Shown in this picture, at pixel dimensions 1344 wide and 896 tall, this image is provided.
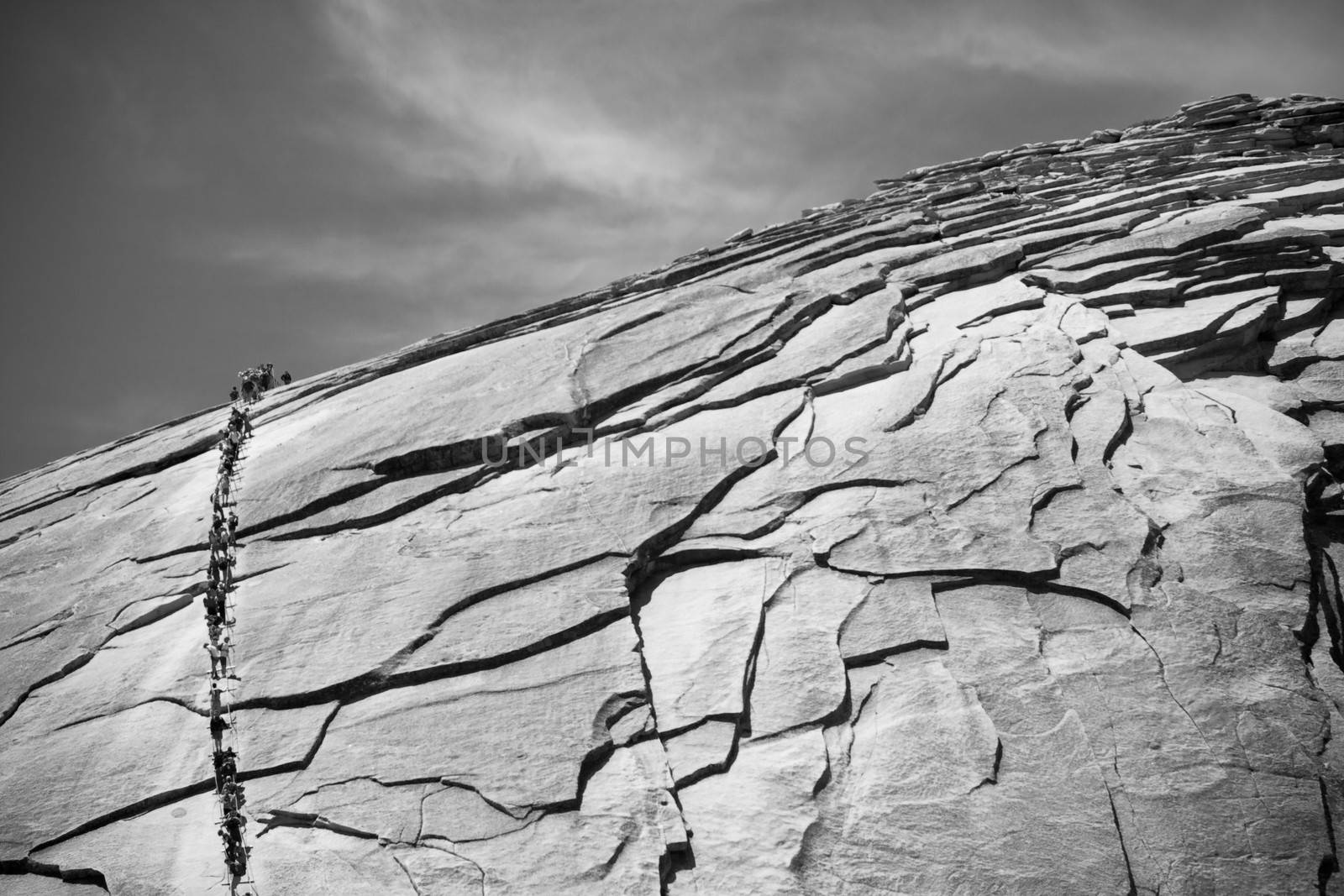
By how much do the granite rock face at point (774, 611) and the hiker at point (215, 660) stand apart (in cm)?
26

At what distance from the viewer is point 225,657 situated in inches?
455

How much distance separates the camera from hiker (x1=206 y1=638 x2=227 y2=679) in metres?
11.3

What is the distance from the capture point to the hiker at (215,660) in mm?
11344

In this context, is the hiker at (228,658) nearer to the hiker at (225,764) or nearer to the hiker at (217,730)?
the hiker at (217,730)

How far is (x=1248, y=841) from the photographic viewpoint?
8164 mm

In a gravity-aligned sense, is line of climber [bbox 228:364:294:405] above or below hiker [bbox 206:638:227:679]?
above

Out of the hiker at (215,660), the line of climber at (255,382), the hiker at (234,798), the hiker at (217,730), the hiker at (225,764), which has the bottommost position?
the hiker at (234,798)

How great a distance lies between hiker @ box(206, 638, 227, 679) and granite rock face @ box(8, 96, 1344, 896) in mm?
263

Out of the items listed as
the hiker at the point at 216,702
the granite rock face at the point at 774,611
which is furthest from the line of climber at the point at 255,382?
the hiker at the point at 216,702

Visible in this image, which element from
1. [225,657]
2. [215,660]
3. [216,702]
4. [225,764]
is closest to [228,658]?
[225,657]

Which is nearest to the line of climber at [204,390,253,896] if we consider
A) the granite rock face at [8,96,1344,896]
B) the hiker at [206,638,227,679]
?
the hiker at [206,638,227,679]

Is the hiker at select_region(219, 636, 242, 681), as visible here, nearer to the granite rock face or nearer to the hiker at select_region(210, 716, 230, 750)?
the granite rock face

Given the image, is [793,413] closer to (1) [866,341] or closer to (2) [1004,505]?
(1) [866,341]

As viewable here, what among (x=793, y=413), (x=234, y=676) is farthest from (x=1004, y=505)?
(x=234, y=676)
